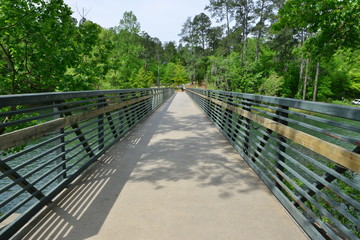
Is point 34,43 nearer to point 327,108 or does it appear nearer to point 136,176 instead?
point 136,176

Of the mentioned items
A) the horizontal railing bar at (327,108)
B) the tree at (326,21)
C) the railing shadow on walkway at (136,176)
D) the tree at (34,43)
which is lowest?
the railing shadow on walkway at (136,176)

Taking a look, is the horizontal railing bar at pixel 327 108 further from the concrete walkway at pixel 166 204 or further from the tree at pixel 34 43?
the tree at pixel 34 43

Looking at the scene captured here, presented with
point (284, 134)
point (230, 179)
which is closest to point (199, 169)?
point (230, 179)

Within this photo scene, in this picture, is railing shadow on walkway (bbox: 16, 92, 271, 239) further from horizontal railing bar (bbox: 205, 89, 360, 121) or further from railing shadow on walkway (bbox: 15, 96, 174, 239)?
horizontal railing bar (bbox: 205, 89, 360, 121)

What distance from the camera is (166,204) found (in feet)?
10.1

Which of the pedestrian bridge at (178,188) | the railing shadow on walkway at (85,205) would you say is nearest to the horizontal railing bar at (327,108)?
the pedestrian bridge at (178,188)

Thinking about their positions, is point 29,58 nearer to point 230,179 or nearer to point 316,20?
point 230,179

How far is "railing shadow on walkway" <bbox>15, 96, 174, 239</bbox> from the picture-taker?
8.09ft

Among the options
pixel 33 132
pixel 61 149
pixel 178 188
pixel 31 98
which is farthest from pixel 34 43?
pixel 178 188

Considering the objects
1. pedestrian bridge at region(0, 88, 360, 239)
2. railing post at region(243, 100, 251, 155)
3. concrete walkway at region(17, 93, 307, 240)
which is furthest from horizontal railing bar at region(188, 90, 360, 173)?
railing post at region(243, 100, 251, 155)

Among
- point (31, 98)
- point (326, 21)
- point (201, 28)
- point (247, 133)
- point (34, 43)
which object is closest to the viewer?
point (31, 98)

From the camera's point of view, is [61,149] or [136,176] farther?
[136,176]

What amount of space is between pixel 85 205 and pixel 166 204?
1052 mm

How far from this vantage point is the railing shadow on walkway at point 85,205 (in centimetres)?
246
